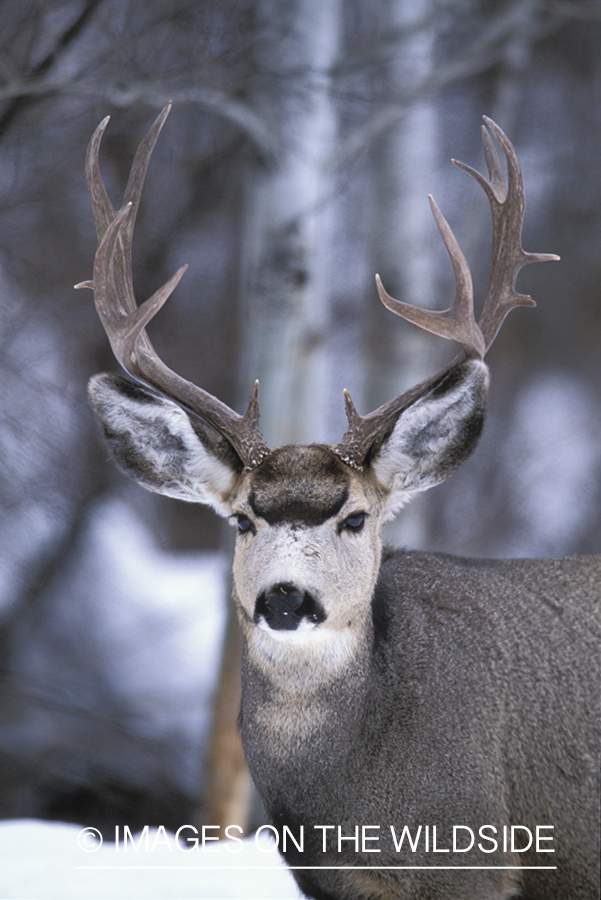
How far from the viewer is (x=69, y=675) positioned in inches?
229

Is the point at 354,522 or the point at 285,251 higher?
the point at 285,251

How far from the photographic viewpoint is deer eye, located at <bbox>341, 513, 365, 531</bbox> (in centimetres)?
298

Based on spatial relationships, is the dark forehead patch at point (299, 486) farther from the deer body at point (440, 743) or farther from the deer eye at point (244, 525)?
the deer body at point (440, 743)

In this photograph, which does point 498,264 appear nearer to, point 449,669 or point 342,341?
point 449,669

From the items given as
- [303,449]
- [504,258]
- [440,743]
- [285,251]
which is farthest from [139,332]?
[285,251]

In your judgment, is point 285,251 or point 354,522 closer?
point 354,522

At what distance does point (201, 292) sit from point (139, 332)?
12.4 feet

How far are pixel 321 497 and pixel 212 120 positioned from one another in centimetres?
362

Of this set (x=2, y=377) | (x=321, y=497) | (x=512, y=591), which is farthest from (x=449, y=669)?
(x=2, y=377)

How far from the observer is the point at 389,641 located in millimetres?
3109

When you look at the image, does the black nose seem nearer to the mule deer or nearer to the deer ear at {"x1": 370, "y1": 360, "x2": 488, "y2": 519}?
the mule deer

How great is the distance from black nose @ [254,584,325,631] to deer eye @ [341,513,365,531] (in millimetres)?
324

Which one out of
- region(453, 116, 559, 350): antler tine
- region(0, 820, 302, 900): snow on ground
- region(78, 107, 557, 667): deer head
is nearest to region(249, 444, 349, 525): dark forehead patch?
region(78, 107, 557, 667): deer head

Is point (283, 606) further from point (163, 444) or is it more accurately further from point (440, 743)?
point (163, 444)
